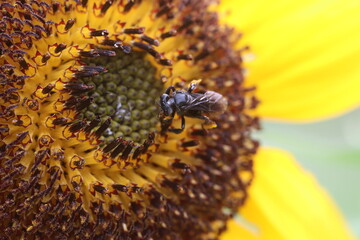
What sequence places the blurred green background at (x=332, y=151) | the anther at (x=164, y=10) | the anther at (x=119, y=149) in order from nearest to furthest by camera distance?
1. the anther at (x=119, y=149)
2. the anther at (x=164, y=10)
3. the blurred green background at (x=332, y=151)

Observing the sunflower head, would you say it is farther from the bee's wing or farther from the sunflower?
the bee's wing

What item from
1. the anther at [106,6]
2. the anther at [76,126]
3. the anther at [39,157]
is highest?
the anther at [106,6]

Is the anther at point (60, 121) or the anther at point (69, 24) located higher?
the anther at point (69, 24)

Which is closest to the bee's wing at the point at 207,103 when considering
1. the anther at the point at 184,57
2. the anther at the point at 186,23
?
the anther at the point at 184,57

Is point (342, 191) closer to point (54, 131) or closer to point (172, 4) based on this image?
point (172, 4)

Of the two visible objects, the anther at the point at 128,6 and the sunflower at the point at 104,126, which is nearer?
the sunflower at the point at 104,126

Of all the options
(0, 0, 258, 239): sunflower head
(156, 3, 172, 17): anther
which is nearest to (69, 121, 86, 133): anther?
(0, 0, 258, 239): sunflower head

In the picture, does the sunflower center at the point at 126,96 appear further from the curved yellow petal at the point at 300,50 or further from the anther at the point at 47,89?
the curved yellow petal at the point at 300,50

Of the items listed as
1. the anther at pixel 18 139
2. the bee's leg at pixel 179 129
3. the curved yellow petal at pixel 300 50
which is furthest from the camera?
the curved yellow petal at pixel 300 50
